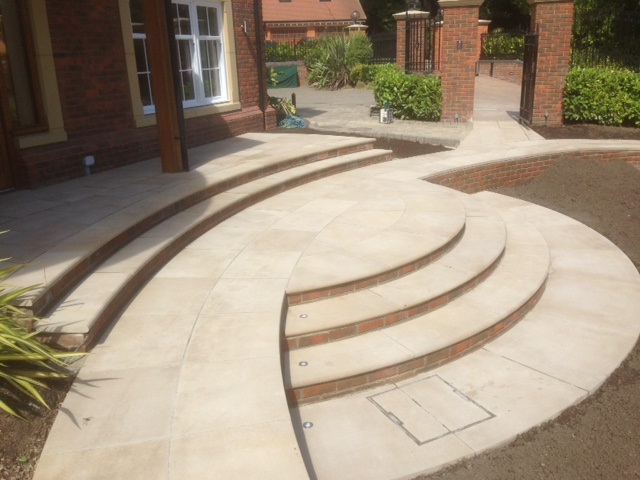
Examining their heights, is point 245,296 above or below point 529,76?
below

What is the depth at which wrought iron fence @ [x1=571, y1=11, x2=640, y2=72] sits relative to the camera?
15.4m

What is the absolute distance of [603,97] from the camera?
12828 mm

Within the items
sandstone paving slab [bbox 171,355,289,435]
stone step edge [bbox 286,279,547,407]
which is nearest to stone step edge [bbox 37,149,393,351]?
sandstone paving slab [bbox 171,355,289,435]

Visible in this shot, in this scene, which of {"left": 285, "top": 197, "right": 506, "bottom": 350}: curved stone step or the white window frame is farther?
the white window frame

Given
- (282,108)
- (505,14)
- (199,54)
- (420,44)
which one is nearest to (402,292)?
(199,54)

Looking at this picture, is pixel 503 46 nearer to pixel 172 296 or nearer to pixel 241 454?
pixel 172 296

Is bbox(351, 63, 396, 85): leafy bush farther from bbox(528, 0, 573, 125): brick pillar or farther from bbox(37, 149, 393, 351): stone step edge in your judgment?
bbox(37, 149, 393, 351): stone step edge

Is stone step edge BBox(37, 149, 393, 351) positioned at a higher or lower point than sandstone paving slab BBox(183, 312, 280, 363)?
higher

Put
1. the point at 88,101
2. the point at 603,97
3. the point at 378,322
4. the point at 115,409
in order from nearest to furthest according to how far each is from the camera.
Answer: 1. the point at 115,409
2. the point at 378,322
3. the point at 88,101
4. the point at 603,97

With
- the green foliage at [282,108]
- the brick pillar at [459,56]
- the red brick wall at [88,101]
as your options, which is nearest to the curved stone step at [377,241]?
the red brick wall at [88,101]

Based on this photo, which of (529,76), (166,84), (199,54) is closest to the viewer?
(166,84)

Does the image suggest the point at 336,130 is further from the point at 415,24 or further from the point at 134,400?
the point at 134,400

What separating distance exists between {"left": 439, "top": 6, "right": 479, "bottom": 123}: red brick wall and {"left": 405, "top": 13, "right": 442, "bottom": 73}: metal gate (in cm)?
247

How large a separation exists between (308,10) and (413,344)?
42.0 metres
